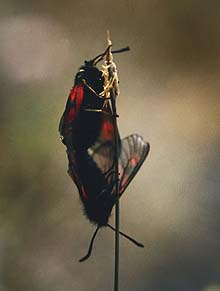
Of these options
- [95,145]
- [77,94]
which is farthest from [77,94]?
[95,145]

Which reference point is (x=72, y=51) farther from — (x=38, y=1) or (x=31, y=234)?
(x=31, y=234)

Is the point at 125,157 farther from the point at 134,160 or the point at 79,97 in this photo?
the point at 79,97

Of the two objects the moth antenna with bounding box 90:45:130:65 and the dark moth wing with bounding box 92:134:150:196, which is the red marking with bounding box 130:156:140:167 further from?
the moth antenna with bounding box 90:45:130:65

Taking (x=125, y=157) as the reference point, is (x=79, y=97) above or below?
above

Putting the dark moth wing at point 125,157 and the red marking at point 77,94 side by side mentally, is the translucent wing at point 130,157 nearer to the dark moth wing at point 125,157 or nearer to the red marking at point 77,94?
the dark moth wing at point 125,157

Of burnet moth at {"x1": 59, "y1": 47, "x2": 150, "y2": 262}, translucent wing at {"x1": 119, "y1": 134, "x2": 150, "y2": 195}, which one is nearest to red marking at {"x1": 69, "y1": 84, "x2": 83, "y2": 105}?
burnet moth at {"x1": 59, "y1": 47, "x2": 150, "y2": 262}

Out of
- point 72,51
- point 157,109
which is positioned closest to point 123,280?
point 157,109
